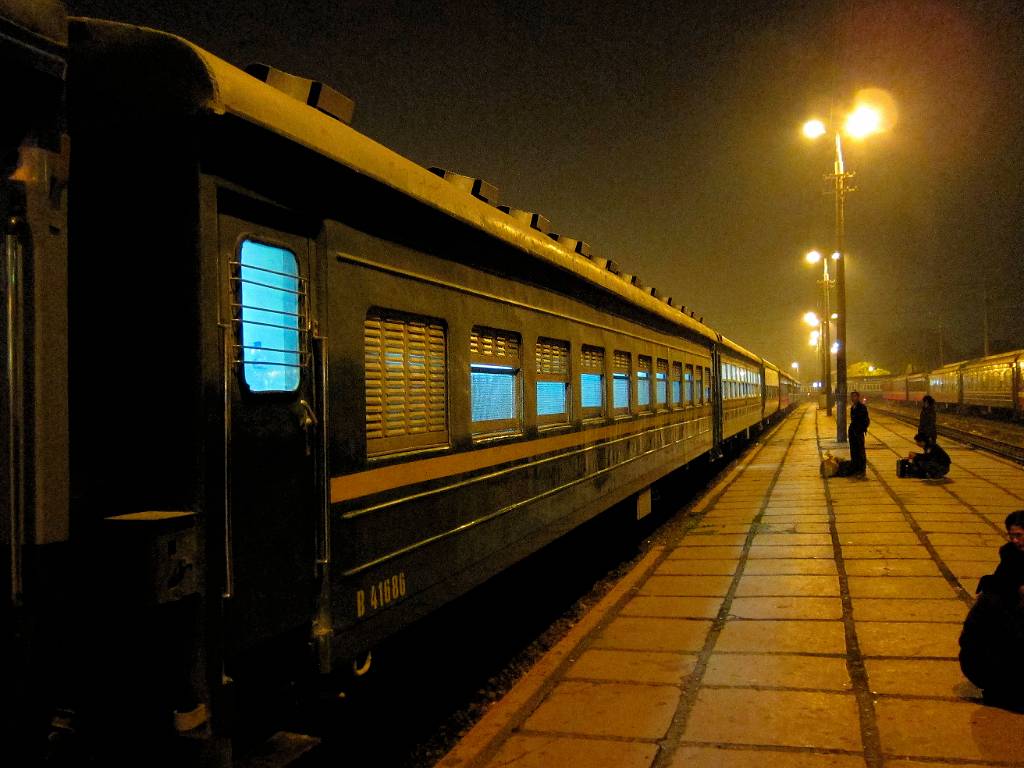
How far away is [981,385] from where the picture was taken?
4056 centimetres

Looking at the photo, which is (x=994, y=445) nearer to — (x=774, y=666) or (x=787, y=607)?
(x=787, y=607)

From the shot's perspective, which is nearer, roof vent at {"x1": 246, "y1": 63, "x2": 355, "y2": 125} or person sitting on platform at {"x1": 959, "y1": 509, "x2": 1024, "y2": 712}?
roof vent at {"x1": 246, "y1": 63, "x2": 355, "y2": 125}

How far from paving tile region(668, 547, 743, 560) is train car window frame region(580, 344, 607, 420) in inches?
83.9

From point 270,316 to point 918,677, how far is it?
13.4 ft

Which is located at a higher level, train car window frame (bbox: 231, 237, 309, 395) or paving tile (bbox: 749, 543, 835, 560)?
train car window frame (bbox: 231, 237, 309, 395)

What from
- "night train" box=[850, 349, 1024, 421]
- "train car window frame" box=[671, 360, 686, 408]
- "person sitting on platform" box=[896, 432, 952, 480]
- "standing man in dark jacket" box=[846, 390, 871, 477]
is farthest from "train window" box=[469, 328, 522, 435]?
"night train" box=[850, 349, 1024, 421]

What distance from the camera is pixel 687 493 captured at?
14.2 metres

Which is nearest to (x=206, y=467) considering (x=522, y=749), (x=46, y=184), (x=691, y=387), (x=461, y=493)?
(x=46, y=184)

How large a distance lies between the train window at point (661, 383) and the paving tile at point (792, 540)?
191 centimetres

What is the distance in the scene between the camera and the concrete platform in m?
4.01

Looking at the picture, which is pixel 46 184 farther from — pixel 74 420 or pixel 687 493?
pixel 687 493

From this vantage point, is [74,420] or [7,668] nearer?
[7,668]

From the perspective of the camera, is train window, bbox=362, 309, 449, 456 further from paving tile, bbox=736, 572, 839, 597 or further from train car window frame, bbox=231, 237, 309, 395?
paving tile, bbox=736, 572, 839, 597

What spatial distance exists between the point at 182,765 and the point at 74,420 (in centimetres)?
112
